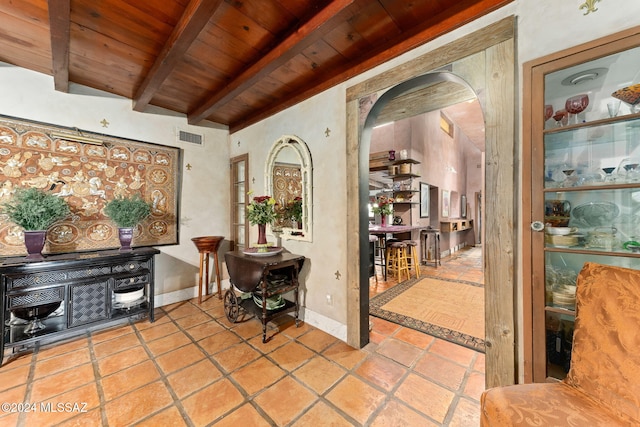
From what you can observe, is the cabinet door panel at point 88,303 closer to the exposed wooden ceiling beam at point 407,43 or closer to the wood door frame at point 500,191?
the exposed wooden ceiling beam at point 407,43

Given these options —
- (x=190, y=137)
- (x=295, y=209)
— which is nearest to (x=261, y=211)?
(x=295, y=209)

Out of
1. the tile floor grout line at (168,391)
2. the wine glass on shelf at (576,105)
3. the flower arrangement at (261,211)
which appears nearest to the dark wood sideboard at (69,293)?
the tile floor grout line at (168,391)

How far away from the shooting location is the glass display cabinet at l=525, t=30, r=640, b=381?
117cm

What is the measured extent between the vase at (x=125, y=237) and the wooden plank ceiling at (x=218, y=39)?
152cm

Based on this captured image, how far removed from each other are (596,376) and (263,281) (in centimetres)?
212

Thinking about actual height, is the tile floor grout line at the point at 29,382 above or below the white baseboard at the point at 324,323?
below

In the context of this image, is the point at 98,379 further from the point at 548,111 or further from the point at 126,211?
the point at 548,111

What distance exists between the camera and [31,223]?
2.11 meters

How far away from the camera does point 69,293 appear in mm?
2160

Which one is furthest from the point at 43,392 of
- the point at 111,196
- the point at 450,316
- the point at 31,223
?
the point at 450,316

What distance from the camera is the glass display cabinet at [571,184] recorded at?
1.17 meters

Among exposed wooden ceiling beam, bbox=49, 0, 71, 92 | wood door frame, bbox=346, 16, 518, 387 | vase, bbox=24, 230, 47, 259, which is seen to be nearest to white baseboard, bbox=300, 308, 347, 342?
wood door frame, bbox=346, 16, 518, 387

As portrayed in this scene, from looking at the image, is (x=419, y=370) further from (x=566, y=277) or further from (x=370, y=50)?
(x=370, y=50)

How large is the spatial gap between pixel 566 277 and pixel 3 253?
4.52 meters
